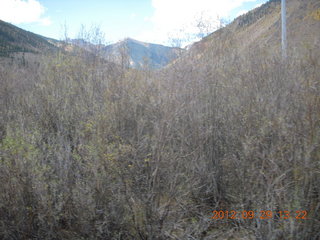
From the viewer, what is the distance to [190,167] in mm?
3396

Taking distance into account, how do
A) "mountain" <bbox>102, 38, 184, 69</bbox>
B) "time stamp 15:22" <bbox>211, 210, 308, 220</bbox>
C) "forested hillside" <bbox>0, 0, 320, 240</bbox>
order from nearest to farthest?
1. "time stamp 15:22" <bbox>211, 210, 308, 220</bbox>
2. "forested hillside" <bbox>0, 0, 320, 240</bbox>
3. "mountain" <bbox>102, 38, 184, 69</bbox>

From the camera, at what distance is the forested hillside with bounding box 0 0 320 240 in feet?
7.74

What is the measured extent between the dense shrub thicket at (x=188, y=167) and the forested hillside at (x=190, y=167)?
1cm

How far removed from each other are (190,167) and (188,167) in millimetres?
34

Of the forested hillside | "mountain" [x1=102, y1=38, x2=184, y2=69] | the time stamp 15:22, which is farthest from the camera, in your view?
"mountain" [x1=102, y1=38, x2=184, y2=69]

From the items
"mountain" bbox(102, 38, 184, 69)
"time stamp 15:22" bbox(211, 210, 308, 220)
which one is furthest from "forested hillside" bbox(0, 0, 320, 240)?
"mountain" bbox(102, 38, 184, 69)

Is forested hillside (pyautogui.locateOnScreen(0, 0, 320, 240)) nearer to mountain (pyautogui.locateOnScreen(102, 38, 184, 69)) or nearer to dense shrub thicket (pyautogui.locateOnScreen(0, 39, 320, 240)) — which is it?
dense shrub thicket (pyautogui.locateOnScreen(0, 39, 320, 240))

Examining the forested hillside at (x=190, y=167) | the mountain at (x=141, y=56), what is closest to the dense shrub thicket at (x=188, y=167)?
the forested hillside at (x=190, y=167)

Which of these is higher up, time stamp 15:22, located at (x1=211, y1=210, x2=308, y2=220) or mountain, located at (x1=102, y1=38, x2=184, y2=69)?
mountain, located at (x1=102, y1=38, x2=184, y2=69)

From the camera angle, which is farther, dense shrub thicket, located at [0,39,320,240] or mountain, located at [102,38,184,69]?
mountain, located at [102,38,184,69]

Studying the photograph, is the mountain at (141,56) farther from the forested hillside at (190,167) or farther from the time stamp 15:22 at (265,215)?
the time stamp 15:22 at (265,215)

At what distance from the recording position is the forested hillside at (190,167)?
7.74 ft

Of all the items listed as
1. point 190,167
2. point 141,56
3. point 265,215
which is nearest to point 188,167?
point 190,167

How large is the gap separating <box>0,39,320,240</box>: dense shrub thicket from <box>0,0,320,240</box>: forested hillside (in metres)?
0.01
